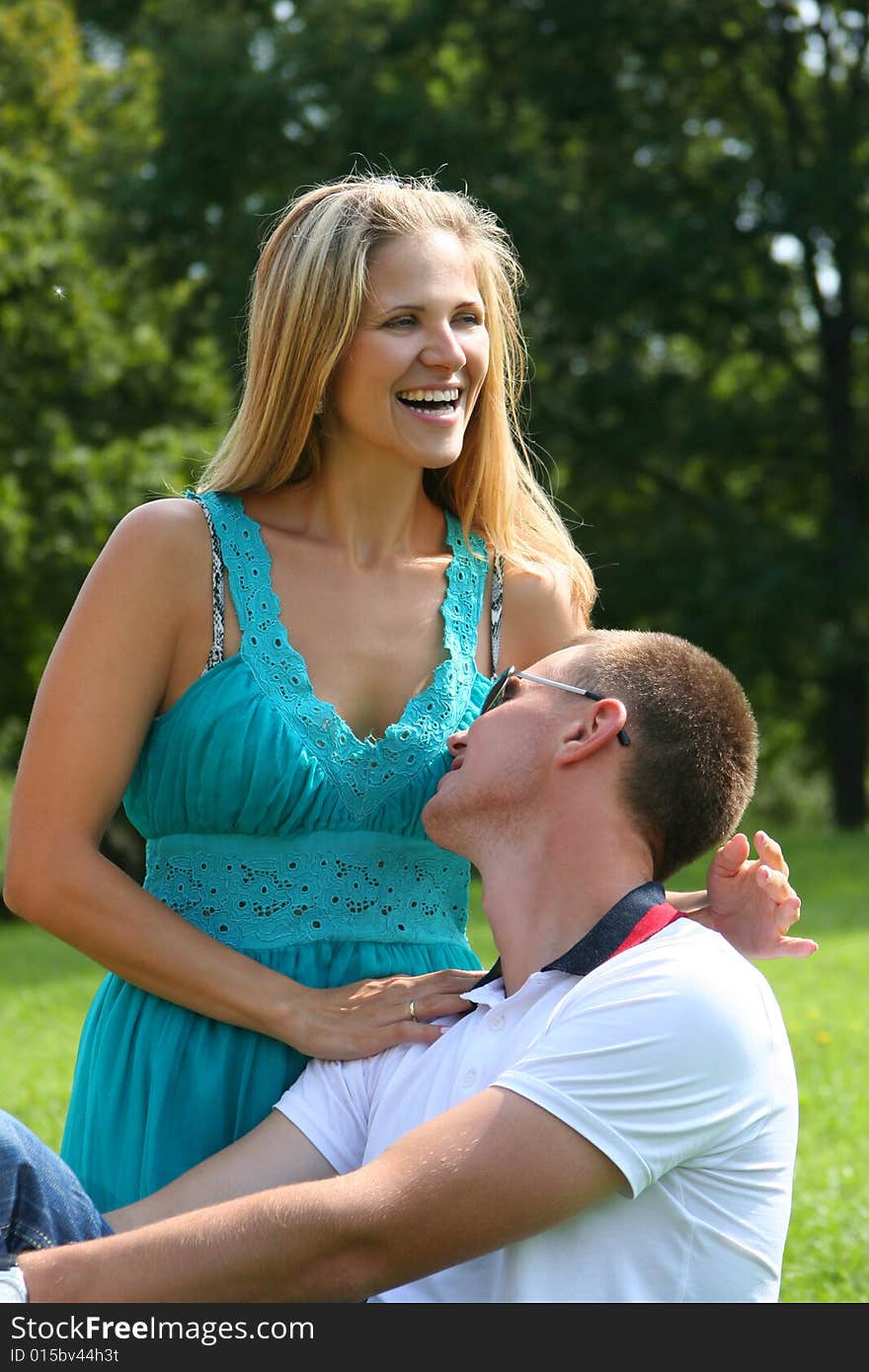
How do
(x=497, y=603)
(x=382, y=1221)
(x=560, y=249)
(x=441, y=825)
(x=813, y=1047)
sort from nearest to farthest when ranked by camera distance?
(x=382, y=1221)
(x=441, y=825)
(x=497, y=603)
(x=813, y=1047)
(x=560, y=249)

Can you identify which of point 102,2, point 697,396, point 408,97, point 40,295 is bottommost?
point 697,396

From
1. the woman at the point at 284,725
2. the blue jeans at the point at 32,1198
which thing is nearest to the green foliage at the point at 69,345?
the woman at the point at 284,725

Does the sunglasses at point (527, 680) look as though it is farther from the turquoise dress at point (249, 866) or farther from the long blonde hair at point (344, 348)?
the long blonde hair at point (344, 348)

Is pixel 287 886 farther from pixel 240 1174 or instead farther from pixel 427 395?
pixel 427 395

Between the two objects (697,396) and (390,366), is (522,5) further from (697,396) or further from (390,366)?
(390,366)

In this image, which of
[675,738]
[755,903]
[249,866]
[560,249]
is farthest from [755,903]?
[560,249]

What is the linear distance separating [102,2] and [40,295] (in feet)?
32.7

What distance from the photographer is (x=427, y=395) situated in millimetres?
3404

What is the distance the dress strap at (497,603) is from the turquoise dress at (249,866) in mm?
270

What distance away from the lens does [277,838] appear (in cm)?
332

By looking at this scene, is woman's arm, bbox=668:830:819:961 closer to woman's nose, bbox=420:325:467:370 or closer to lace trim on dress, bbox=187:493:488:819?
lace trim on dress, bbox=187:493:488:819

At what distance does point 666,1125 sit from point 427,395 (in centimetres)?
157

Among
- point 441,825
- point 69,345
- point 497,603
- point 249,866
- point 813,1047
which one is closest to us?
point 441,825
